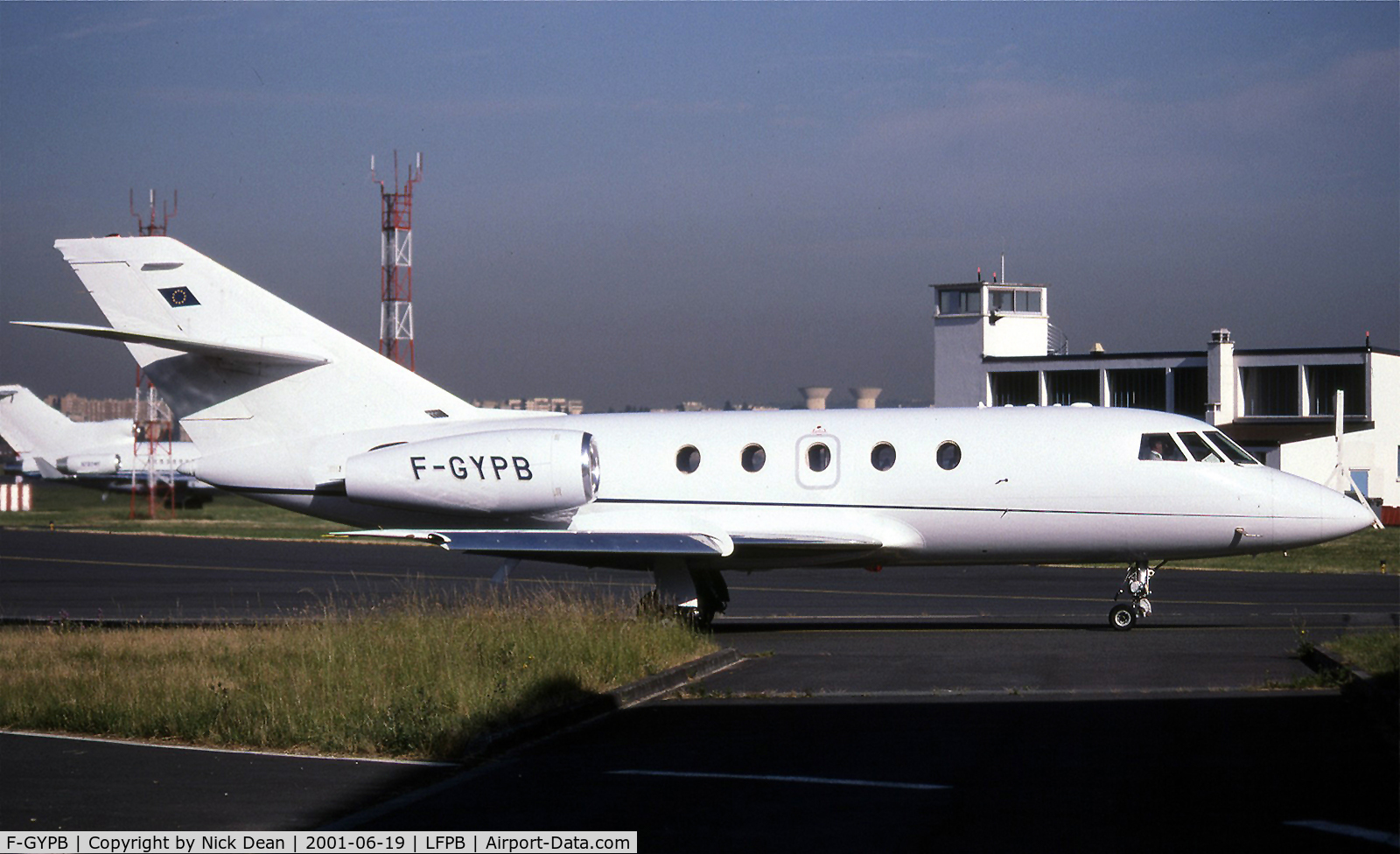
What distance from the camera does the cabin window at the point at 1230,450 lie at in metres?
18.4

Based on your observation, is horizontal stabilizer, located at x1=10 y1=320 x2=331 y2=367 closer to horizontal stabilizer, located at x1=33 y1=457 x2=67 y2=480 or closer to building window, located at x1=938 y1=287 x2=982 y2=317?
building window, located at x1=938 y1=287 x2=982 y2=317

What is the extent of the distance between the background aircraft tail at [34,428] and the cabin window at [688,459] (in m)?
58.1

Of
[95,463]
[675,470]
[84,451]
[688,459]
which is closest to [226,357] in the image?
[675,470]

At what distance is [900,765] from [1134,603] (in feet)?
31.8

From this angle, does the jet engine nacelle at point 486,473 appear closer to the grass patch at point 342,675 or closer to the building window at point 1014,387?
the grass patch at point 342,675

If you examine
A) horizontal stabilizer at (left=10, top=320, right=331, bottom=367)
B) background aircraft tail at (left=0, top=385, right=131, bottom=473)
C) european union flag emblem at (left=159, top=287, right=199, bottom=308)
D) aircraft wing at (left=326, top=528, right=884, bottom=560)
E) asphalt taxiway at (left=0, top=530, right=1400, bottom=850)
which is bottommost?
asphalt taxiway at (left=0, top=530, right=1400, bottom=850)

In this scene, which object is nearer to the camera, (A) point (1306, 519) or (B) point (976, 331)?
(A) point (1306, 519)

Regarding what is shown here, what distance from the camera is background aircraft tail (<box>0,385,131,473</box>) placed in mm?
69688

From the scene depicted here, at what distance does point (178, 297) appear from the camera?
2045 cm

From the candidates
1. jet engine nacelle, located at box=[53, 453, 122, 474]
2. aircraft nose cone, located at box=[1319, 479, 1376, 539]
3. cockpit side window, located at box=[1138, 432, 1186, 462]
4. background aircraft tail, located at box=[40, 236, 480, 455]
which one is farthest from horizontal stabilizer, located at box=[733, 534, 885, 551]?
jet engine nacelle, located at box=[53, 453, 122, 474]

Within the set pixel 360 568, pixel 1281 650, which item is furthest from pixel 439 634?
pixel 360 568

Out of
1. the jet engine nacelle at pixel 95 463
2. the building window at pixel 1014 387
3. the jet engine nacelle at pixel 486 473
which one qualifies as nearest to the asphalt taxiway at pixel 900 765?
the jet engine nacelle at pixel 486 473

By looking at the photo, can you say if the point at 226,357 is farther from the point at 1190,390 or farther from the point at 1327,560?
the point at 1190,390

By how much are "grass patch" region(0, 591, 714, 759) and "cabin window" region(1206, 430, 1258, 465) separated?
7.38 meters
